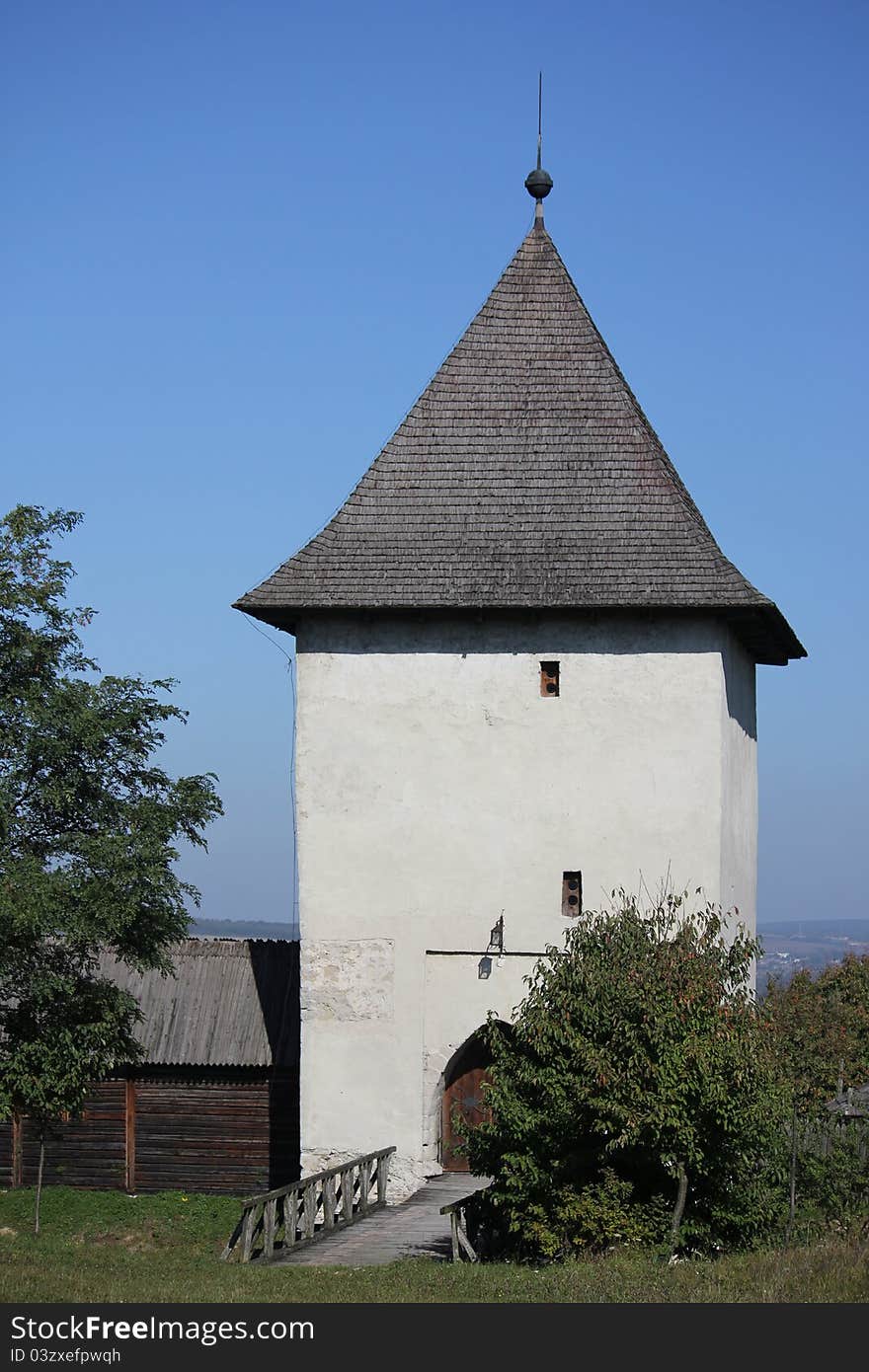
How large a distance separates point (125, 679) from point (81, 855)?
6.89 feet

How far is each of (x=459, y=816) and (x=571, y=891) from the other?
5.41 feet

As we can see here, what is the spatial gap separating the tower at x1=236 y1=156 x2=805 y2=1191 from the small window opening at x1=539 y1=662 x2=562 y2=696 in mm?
39

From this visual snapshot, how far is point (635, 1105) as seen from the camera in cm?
1633

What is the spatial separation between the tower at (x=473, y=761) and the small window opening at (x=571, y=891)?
0.08 ft

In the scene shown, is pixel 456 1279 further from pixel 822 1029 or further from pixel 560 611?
pixel 822 1029

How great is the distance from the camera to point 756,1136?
659 inches

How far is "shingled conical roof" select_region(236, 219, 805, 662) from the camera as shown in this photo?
2277cm

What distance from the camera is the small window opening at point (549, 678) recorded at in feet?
75.0

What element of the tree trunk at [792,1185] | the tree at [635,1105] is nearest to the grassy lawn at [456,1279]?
the tree at [635,1105]

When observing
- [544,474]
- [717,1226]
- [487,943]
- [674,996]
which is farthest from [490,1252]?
[544,474]

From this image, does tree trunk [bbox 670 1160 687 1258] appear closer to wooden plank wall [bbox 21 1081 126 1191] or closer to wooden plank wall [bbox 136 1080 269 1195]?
wooden plank wall [bbox 136 1080 269 1195]

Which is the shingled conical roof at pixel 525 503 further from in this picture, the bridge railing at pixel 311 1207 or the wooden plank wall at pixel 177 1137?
the wooden plank wall at pixel 177 1137

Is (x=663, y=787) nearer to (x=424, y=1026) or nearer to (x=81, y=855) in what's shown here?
(x=424, y=1026)

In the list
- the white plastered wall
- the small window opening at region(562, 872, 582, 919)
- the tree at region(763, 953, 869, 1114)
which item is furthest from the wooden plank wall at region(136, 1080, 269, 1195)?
the tree at region(763, 953, 869, 1114)
